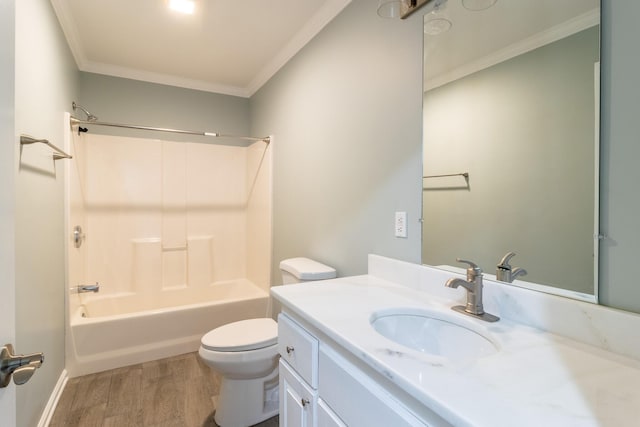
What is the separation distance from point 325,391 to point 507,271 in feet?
2.26

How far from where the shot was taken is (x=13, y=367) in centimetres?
A: 59

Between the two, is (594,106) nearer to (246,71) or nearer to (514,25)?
(514,25)

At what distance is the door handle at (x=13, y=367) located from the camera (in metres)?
0.57

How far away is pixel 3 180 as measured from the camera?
59 centimetres

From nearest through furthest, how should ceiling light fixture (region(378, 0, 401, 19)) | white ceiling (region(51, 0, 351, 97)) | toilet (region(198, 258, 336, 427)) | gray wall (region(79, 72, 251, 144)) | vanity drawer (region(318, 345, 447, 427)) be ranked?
vanity drawer (region(318, 345, 447, 427)) < ceiling light fixture (region(378, 0, 401, 19)) < toilet (region(198, 258, 336, 427)) < white ceiling (region(51, 0, 351, 97)) < gray wall (region(79, 72, 251, 144))

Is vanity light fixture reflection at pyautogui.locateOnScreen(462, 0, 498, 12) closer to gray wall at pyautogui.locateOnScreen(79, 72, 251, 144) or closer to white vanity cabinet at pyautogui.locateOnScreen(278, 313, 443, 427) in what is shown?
white vanity cabinet at pyautogui.locateOnScreen(278, 313, 443, 427)

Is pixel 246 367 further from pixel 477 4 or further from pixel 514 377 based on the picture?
pixel 477 4

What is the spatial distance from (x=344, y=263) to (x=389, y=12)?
1.29 meters

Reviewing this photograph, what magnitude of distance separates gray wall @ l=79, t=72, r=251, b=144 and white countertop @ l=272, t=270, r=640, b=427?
9.38 feet

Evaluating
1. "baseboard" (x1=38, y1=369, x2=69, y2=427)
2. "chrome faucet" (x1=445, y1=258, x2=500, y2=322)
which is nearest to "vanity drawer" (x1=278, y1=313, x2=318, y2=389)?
"chrome faucet" (x1=445, y1=258, x2=500, y2=322)

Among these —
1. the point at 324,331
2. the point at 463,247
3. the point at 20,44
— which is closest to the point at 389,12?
the point at 463,247

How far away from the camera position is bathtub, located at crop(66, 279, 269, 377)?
228 centimetres

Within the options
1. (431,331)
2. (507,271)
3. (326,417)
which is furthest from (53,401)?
(507,271)

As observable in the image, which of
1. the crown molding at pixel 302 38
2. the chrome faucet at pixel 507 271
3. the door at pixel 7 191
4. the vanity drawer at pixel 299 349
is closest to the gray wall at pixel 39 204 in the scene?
the door at pixel 7 191
